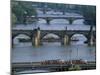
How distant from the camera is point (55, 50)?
2.50 m

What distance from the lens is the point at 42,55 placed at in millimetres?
2445

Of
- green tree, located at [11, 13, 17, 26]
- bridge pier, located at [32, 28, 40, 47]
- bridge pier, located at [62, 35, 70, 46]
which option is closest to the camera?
green tree, located at [11, 13, 17, 26]

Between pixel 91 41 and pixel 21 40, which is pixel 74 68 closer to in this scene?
pixel 91 41

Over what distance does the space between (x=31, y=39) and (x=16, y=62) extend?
0.98ft

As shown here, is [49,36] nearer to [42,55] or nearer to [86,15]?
[42,55]

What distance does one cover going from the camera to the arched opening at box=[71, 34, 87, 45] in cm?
258

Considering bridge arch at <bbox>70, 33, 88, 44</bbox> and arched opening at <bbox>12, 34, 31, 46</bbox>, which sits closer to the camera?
arched opening at <bbox>12, 34, 31, 46</bbox>

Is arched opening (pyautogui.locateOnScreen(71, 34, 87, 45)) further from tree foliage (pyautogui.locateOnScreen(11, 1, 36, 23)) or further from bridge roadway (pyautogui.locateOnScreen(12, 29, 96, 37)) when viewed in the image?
tree foliage (pyautogui.locateOnScreen(11, 1, 36, 23))

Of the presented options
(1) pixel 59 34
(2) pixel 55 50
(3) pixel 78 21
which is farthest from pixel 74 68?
(3) pixel 78 21

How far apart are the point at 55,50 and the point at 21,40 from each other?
0.41m

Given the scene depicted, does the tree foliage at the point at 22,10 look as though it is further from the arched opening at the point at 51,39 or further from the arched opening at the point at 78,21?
the arched opening at the point at 78,21

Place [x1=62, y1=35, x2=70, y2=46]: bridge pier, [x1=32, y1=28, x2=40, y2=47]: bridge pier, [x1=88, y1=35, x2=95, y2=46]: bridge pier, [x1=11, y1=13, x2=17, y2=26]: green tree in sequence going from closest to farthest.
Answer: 1. [x1=11, y1=13, x2=17, y2=26]: green tree
2. [x1=32, y1=28, x2=40, y2=47]: bridge pier
3. [x1=62, y1=35, x2=70, y2=46]: bridge pier
4. [x1=88, y1=35, x2=95, y2=46]: bridge pier

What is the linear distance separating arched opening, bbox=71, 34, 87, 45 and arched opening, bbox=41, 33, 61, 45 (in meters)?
0.18

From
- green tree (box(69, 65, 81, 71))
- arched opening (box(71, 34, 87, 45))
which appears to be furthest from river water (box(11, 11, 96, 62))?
green tree (box(69, 65, 81, 71))
